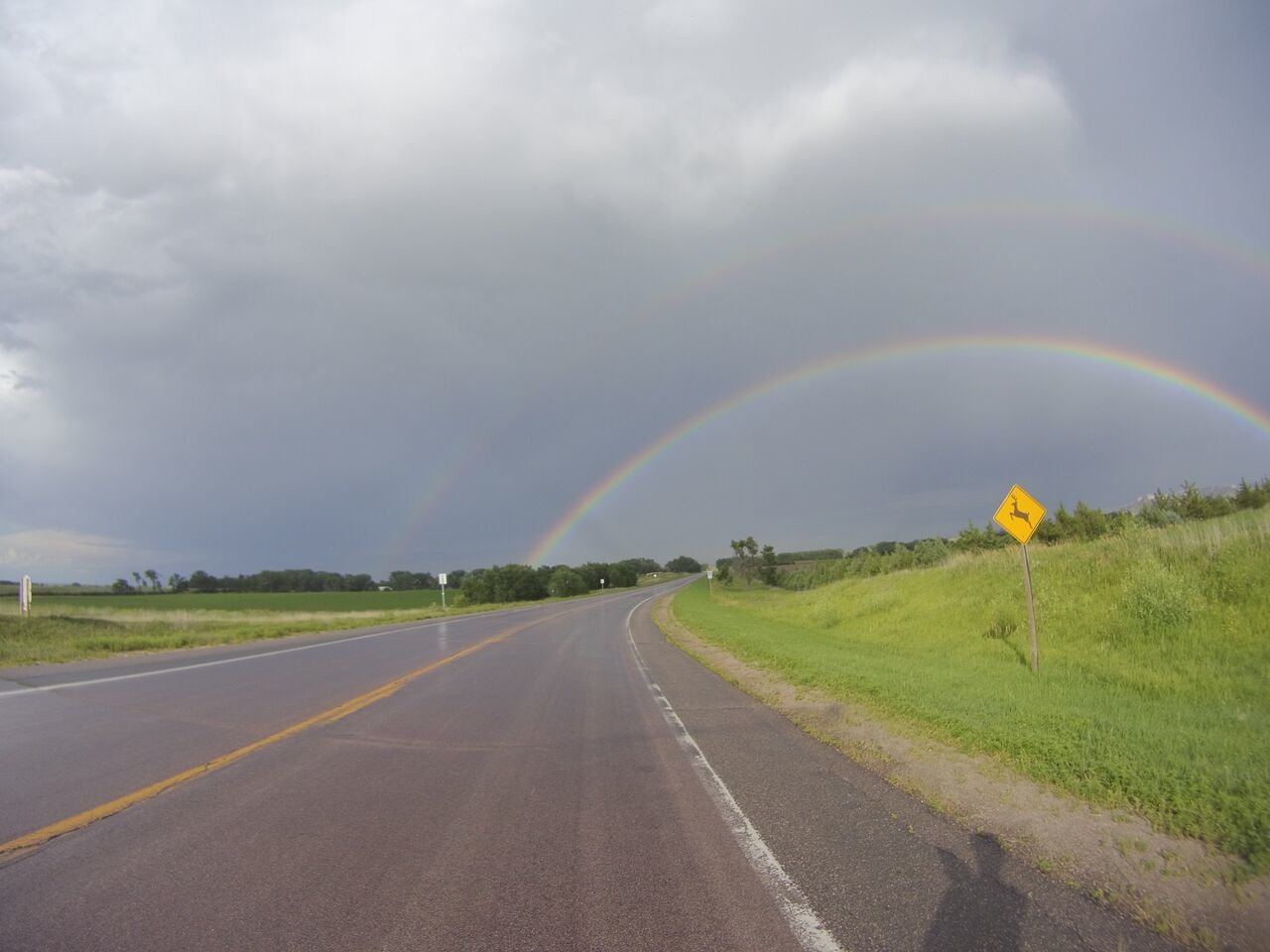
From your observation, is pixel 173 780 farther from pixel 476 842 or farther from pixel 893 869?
pixel 893 869

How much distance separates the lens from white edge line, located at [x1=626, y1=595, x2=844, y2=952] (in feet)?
11.9

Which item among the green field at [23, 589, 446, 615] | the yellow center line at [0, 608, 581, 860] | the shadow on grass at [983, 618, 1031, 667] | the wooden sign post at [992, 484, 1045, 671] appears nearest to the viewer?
the yellow center line at [0, 608, 581, 860]

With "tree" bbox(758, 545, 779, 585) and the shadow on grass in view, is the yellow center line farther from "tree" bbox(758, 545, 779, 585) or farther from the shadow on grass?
"tree" bbox(758, 545, 779, 585)

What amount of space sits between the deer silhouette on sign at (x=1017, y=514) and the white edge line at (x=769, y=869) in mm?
7091

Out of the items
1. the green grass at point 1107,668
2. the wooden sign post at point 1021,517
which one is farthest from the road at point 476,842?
the wooden sign post at point 1021,517

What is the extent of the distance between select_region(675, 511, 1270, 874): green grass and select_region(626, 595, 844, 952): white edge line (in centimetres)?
272

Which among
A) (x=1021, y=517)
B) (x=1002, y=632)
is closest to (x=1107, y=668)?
(x=1021, y=517)

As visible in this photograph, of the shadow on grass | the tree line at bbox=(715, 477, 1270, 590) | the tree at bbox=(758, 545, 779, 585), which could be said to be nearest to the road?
the shadow on grass

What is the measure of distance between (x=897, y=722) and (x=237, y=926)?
23.7 ft

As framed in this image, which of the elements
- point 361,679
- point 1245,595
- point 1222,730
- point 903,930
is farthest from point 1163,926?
point 361,679

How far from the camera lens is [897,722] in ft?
28.9

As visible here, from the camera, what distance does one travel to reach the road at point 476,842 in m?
3.72

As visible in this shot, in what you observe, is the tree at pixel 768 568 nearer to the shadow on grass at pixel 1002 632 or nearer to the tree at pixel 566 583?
the tree at pixel 566 583

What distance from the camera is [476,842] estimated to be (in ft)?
16.3
